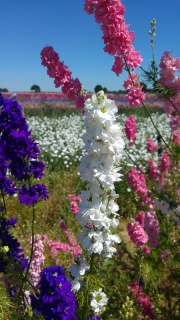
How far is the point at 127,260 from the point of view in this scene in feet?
12.0

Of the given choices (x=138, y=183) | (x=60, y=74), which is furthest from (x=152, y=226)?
(x=60, y=74)

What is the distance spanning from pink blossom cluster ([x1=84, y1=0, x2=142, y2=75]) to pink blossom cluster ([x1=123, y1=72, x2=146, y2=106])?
0.48 ft

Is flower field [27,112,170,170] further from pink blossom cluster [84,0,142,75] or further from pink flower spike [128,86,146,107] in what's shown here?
pink blossom cluster [84,0,142,75]

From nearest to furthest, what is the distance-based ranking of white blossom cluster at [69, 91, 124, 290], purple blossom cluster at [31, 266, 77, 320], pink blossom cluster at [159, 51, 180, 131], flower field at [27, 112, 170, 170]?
white blossom cluster at [69, 91, 124, 290] < purple blossom cluster at [31, 266, 77, 320] < pink blossom cluster at [159, 51, 180, 131] < flower field at [27, 112, 170, 170]

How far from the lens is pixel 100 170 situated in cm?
148

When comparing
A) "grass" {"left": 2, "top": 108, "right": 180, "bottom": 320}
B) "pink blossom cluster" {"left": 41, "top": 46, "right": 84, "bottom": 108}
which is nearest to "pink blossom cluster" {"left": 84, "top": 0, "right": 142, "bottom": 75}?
"pink blossom cluster" {"left": 41, "top": 46, "right": 84, "bottom": 108}

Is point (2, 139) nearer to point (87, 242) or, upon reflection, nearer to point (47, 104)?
point (87, 242)

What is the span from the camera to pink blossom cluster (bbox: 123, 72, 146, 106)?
2.29 metres

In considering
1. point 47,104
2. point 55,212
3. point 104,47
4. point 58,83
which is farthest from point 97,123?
point 47,104

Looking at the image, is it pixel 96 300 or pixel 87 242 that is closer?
pixel 87 242

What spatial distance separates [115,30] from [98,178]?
1035 mm

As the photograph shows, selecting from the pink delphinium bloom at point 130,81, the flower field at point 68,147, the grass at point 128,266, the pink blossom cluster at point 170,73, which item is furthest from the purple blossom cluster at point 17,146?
the flower field at point 68,147

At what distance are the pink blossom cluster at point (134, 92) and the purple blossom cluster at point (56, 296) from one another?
4.06 feet

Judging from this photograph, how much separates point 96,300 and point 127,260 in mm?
1968
